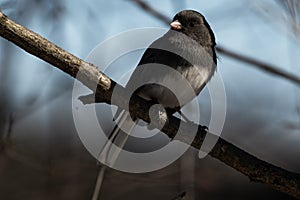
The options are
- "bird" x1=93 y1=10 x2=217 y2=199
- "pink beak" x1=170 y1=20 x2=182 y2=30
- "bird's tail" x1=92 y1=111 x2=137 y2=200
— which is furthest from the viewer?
"pink beak" x1=170 y1=20 x2=182 y2=30

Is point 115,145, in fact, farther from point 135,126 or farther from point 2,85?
point 2,85

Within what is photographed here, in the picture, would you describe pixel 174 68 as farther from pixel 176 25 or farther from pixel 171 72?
pixel 176 25

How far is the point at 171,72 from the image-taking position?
139 inches

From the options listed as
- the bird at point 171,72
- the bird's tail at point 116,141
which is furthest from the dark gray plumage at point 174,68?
the bird's tail at point 116,141

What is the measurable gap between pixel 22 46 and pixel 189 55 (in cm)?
114

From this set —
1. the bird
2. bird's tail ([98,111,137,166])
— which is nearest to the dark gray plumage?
the bird

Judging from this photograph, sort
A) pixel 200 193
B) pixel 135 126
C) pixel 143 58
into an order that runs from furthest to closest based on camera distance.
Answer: pixel 200 193 < pixel 143 58 < pixel 135 126

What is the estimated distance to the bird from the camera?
353 centimetres

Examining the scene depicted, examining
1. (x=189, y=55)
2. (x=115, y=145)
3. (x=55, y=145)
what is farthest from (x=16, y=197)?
(x=189, y=55)

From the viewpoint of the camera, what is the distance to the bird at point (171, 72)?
353cm

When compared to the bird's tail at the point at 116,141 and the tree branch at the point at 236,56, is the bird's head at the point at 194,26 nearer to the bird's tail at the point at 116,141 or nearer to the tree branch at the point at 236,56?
the tree branch at the point at 236,56

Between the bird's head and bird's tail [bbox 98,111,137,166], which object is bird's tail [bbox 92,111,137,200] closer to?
bird's tail [bbox 98,111,137,166]

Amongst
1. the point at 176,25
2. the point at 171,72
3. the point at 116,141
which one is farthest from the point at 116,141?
the point at 176,25

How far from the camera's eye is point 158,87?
3.58 meters
